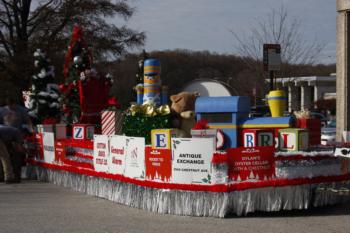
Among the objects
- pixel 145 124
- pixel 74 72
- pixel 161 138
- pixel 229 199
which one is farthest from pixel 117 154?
pixel 74 72

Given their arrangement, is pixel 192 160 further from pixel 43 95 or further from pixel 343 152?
pixel 43 95

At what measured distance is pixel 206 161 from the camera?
925cm

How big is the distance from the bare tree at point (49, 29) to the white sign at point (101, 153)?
18959mm

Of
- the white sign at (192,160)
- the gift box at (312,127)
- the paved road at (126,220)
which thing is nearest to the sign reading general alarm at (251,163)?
the white sign at (192,160)

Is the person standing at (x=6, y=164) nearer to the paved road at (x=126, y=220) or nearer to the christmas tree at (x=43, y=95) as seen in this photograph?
the paved road at (x=126, y=220)

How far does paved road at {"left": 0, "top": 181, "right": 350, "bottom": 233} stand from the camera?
850 cm

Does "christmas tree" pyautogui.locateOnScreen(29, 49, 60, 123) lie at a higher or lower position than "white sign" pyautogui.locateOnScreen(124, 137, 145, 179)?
higher

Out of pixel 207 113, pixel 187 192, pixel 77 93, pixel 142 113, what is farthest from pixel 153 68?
pixel 77 93

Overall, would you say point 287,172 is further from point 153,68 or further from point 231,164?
point 153,68

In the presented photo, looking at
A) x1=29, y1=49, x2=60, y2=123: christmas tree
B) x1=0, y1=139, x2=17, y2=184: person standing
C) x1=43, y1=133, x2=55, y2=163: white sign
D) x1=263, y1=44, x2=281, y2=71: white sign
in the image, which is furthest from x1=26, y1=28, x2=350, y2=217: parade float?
x1=29, y1=49, x2=60, y2=123: christmas tree

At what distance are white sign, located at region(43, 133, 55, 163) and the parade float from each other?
70 centimetres

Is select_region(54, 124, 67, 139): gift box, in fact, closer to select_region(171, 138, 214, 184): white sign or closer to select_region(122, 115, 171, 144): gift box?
select_region(122, 115, 171, 144): gift box

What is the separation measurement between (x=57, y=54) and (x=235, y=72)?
90.3 feet

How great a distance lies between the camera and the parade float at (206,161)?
9.27m
